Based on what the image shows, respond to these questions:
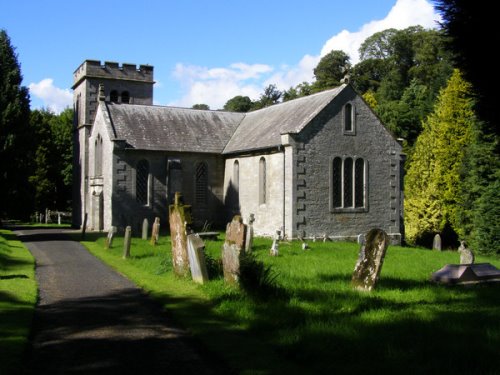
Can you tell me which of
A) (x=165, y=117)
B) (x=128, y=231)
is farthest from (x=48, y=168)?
(x=128, y=231)

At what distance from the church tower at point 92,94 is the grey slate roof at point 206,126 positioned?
22.0 ft

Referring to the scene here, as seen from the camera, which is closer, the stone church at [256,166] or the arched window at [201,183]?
the stone church at [256,166]

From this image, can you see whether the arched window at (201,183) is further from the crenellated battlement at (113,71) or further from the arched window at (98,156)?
the crenellated battlement at (113,71)

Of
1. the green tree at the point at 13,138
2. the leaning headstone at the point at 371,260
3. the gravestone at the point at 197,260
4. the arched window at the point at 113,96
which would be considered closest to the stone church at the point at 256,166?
the arched window at the point at 113,96

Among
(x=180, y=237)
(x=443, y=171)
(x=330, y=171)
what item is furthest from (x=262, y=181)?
(x=443, y=171)

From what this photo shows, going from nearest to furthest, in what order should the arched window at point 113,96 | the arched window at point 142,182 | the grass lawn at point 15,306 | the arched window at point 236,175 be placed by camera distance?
1. the grass lawn at point 15,306
2. the arched window at point 142,182
3. the arched window at point 236,175
4. the arched window at point 113,96

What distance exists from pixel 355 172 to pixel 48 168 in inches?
1389

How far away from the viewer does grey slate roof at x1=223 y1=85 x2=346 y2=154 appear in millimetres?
29688

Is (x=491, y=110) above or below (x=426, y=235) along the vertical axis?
above

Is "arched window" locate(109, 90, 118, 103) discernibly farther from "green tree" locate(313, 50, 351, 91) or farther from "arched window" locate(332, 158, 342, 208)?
"green tree" locate(313, 50, 351, 91)

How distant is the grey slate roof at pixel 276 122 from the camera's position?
29.7 m

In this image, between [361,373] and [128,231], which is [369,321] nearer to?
[361,373]

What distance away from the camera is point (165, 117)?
36.9 m

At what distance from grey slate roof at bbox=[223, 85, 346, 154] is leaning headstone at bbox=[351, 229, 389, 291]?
16.5 metres
